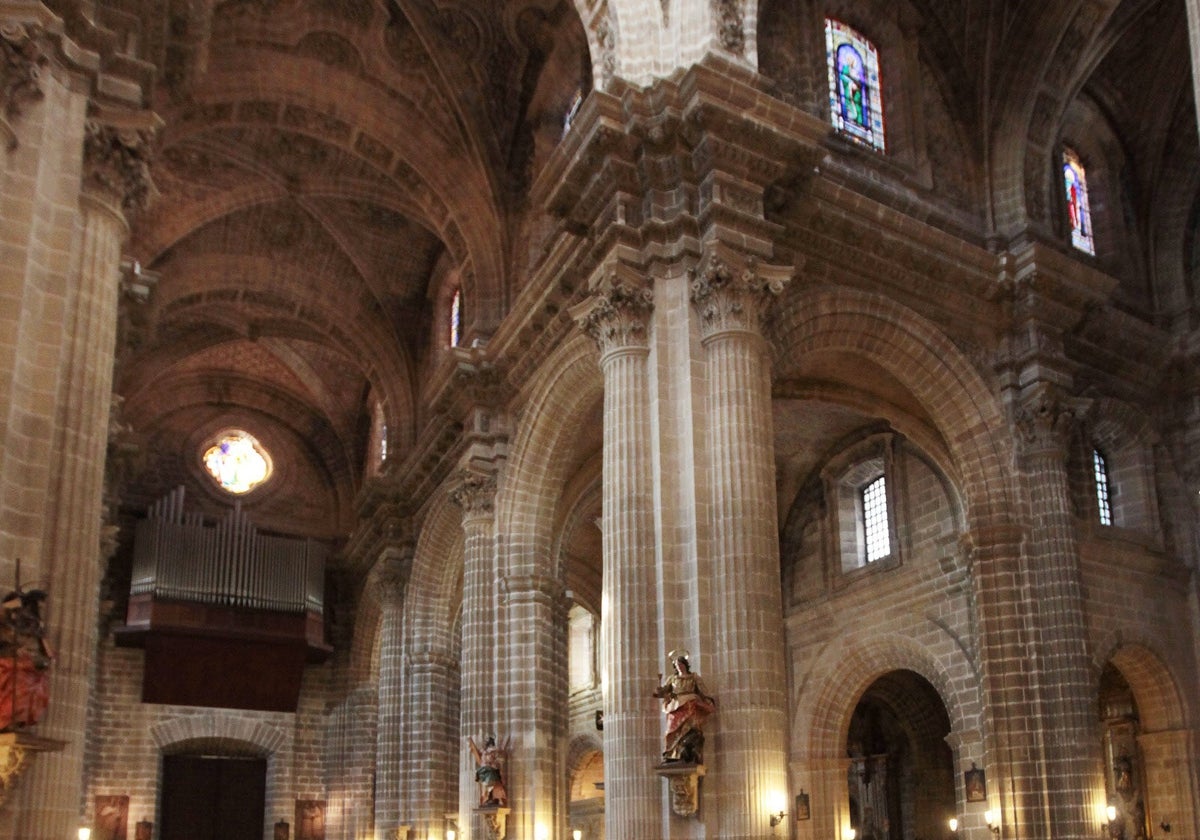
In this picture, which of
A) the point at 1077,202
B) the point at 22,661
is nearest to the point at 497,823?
the point at 22,661

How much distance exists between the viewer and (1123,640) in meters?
19.0

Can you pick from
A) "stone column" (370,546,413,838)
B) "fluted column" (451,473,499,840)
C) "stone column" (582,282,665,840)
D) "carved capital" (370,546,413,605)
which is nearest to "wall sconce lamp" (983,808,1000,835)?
"stone column" (582,282,665,840)

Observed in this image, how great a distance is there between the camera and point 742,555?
14.5m

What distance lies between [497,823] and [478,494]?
555 centimetres

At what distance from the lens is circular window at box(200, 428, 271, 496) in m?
34.2

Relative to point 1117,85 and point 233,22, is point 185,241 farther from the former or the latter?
point 1117,85

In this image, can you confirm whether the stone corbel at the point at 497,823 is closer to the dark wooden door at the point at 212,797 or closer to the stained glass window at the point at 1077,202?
the stained glass window at the point at 1077,202

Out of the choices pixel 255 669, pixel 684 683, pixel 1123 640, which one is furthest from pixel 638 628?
pixel 255 669

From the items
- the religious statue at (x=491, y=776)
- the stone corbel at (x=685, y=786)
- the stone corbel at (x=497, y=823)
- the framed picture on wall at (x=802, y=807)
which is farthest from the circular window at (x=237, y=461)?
the stone corbel at (x=685, y=786)

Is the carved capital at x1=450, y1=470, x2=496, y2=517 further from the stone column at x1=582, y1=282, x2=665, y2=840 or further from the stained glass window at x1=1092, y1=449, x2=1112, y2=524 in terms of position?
the stained glass window at x1=1092, y1=449, x2=1112, y2=524

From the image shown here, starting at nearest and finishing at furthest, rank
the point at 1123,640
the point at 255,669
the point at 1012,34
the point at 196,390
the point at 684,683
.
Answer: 1. the point at 684,683
2. the point at 1123,640
3. the point at 1012,34
4. the point at 255,669
5. the point at 196,390

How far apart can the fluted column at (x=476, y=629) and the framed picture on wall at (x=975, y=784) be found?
7540mm

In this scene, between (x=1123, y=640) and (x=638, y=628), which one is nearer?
(x=638, y=628)

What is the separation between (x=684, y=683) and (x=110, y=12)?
31.3ft
